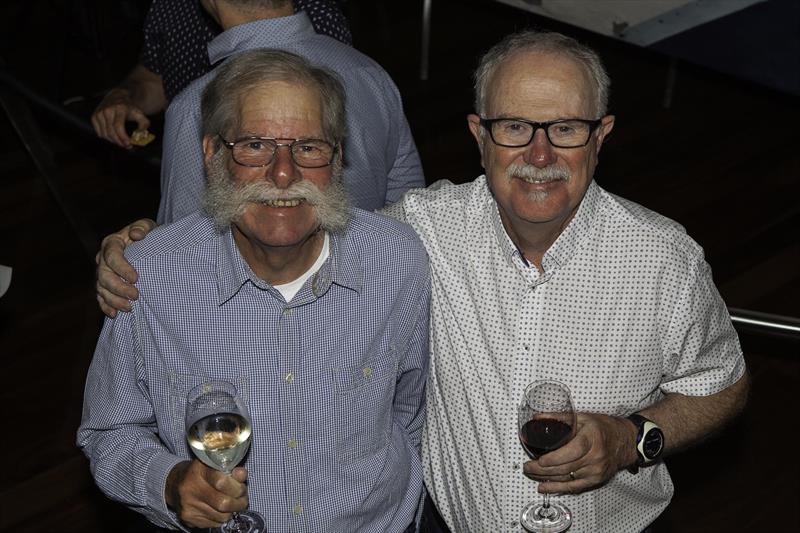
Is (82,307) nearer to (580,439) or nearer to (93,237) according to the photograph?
(93,237)

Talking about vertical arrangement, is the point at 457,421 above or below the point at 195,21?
below

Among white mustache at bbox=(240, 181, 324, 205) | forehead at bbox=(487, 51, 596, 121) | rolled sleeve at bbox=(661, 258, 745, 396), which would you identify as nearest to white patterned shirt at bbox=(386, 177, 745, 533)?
rolled sleeve at bbox=(661, 258, 745, 396)

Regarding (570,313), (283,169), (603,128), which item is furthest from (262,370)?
(603,128)

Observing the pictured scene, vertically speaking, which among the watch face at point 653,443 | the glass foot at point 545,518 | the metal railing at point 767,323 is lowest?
the glass foot at point 545,518

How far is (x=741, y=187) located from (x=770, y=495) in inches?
82.4

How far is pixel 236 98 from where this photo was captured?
238 centimetres

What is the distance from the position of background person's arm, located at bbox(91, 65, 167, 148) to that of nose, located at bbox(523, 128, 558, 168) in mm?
1823

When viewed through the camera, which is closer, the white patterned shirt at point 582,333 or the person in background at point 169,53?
the white patterned shirt at point 582,333

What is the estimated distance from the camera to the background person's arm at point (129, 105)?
3.78 m

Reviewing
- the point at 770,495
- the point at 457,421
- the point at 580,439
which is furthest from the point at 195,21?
the point at 770,495

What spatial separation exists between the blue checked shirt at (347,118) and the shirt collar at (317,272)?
20.1 inches

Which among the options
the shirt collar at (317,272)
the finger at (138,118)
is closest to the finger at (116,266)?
the shirt collar at (317,272)

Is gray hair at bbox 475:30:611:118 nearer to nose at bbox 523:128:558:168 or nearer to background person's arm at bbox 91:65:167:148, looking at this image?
nose at bbox 523:128:558:168

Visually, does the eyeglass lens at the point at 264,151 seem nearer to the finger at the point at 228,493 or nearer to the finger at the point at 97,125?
the finger at the point at 228,493
